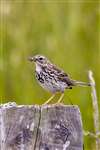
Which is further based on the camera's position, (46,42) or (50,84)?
(46,42)

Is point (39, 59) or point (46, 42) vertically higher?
point (46, 42)

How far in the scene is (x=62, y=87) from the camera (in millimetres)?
7062

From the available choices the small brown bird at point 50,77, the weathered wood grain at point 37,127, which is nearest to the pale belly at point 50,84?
the small brown bird at point 50,77

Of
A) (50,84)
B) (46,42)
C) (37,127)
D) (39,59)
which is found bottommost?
(37,127)

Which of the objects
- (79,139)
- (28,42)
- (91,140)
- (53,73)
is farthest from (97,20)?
(79,139)

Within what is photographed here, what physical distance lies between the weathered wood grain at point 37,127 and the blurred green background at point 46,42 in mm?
4059

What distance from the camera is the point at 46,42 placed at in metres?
9.59

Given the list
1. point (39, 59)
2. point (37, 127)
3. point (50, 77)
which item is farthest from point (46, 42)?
point (37, 127)

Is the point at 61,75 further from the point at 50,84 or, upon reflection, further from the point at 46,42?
the point at 46,42

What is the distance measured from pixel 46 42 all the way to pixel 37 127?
15.3 feet

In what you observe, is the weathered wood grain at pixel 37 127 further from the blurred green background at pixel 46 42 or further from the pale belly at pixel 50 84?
the blurred green background at pixel 46 42

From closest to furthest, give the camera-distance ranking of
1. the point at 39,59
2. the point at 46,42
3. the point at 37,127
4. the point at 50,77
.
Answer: the point at 37,127 < the point at 39,59 < the point at 50,77 < the point at 46,42

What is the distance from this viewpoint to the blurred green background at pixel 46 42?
934cm

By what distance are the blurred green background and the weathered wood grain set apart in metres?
4.06
